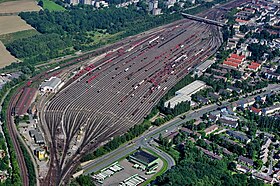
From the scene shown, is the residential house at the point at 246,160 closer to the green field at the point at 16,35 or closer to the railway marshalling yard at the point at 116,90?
the railway marshalling yard at the point at 116,90

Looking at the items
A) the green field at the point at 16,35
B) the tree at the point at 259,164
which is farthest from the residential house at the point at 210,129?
the green field at the point at 16,35

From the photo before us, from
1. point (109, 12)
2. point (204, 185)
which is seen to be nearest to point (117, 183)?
point (204, 185)

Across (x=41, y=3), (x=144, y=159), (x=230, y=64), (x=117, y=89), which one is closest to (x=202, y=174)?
(x=144, y=159)

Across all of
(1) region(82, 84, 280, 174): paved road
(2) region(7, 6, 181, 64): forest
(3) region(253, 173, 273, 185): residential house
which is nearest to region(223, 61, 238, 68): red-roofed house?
(1) region(82, 84, 280, 174): paved road

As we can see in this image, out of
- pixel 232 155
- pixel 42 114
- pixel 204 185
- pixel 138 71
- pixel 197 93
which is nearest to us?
pixel 204 185

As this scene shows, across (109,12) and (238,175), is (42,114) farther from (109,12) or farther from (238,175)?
(109,12)

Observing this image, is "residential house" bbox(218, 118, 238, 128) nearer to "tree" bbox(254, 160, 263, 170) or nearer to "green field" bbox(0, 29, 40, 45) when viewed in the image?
"tree" bbox(254, 160, 263, 170)
